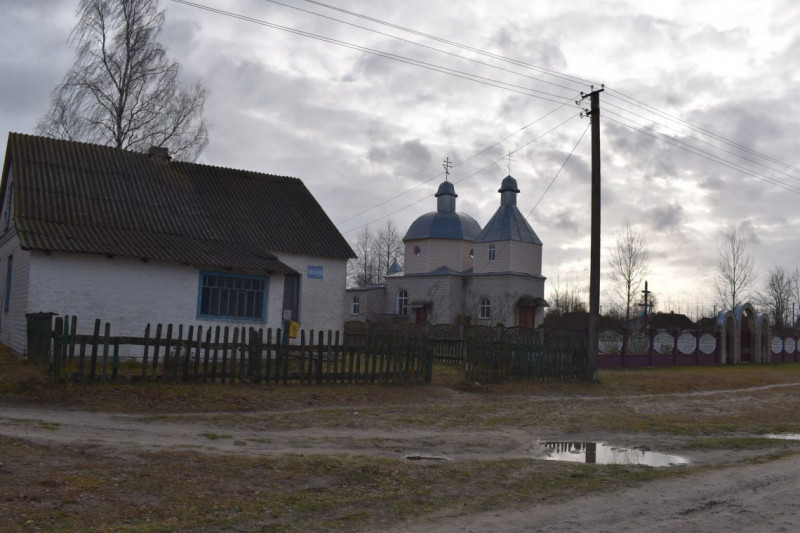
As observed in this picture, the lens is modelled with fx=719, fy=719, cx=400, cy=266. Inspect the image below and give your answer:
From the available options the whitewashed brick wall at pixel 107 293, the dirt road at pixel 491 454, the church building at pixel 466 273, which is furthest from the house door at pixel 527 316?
the dirt road at pixel 491 454

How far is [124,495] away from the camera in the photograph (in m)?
6.47

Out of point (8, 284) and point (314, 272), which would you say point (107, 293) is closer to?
point (8, 284)

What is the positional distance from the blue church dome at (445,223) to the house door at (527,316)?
25.9 feet

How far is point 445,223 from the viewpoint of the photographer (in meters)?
54.6

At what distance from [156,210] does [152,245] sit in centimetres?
240

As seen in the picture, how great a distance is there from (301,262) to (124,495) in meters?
17.1

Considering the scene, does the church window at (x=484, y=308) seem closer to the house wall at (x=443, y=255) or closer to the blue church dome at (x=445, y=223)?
the house wall at (x=443, y=255)

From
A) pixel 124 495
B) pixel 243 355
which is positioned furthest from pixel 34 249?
pixel 124 495

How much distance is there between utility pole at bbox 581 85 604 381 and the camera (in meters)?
21.3

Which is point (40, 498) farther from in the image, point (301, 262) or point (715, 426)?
point (301, 262)

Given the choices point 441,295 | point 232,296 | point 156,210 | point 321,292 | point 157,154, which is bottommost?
point 232,296

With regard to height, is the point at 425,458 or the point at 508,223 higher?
the point at 508,223

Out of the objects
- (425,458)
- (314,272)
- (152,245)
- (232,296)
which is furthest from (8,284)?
(425,458)

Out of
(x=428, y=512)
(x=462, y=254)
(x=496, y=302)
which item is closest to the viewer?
(x=428, y=512)
